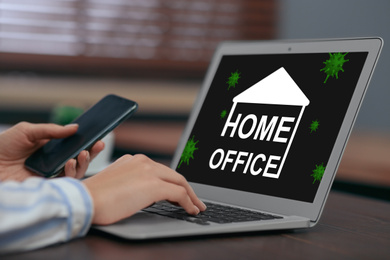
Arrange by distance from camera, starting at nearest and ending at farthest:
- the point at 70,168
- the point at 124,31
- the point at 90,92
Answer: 1. the point at 70,168
2. the point at 90,92
3. the point at 124,31

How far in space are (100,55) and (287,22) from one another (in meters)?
1.02

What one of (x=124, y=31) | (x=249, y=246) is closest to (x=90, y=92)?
(x=124, y=31)

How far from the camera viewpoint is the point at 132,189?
68cm

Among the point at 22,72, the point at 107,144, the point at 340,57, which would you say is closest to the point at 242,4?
the point at 22,72

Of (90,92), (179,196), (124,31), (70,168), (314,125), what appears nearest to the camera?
(179,196)

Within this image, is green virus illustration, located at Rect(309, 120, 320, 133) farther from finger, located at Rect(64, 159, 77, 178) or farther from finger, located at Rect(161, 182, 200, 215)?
finger, located at Rect(64, 159, 77, 178)

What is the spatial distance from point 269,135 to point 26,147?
0.42 meters

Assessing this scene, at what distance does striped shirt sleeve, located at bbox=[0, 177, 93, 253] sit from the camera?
1.91 ft

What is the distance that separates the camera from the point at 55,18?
8.98 ft

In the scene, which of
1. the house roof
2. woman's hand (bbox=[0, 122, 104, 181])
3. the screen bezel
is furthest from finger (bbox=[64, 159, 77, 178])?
the house roof

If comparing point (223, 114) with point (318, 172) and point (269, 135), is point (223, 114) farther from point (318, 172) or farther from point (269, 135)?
point (318, 172)

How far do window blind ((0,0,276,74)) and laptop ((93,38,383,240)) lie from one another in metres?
1.82

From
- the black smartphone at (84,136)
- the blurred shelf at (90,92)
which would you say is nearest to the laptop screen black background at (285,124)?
the black smartphone at (84,136)

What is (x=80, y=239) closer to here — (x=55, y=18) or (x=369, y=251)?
(x=369, y=251)
